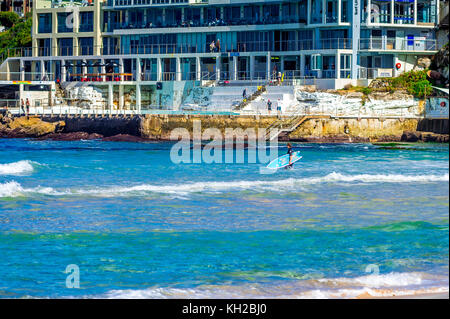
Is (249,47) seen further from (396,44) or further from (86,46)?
(86,46)

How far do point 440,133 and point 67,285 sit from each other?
173 feet

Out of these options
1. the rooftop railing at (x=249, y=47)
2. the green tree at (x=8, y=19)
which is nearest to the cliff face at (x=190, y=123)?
the rooftop railing at (x=249, y=47)

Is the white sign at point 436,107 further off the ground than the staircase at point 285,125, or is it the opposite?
the white sign at point 436,107

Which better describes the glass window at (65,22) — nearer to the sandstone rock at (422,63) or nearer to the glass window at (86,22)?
the glass window at (86,22)

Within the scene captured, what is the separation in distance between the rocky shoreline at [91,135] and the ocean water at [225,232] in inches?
747

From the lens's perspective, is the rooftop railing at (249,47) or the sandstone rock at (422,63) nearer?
the sandstone rock at (422,63)

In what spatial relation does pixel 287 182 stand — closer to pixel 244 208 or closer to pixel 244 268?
pixel 244 208

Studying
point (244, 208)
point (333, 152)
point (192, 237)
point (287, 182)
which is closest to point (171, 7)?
point (333, 152)

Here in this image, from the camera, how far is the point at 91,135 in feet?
255

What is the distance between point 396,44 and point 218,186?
43334 millimetres

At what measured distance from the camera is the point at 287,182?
4291 centimetres

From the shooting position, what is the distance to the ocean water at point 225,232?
21125 millimetres

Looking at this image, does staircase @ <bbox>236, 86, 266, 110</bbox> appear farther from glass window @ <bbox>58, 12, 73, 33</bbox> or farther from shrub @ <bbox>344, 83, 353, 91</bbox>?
glass window @ <bbox>58, 12, 73, 33</bbox>

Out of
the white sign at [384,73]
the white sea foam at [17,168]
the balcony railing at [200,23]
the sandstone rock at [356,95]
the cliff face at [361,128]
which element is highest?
the balcony railing at [200,23]
